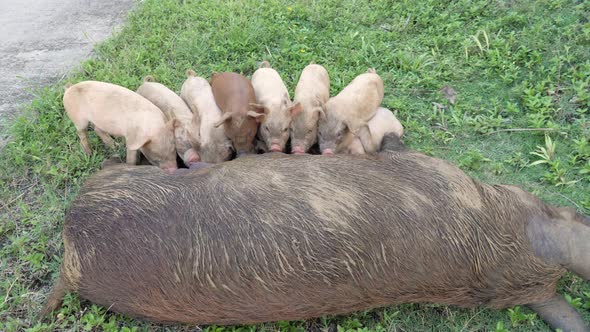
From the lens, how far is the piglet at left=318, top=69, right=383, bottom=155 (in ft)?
12.2

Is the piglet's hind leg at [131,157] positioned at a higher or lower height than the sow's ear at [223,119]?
lower

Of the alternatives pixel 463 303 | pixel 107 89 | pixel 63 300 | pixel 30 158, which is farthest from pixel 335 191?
pixel 30 158

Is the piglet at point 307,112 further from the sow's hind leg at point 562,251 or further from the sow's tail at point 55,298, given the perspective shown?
the sow's tail at point 55,298

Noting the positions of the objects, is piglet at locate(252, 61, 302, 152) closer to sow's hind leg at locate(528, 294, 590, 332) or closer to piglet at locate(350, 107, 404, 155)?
piglet at locate(350, 107, 404, 155)

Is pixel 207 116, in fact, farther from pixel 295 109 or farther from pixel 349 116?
pixel 349 116

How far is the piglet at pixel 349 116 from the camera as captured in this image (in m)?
3.73

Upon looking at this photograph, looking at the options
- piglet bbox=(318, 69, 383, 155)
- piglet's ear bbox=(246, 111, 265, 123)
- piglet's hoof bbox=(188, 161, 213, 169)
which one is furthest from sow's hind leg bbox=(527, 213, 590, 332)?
piglet's hoof bbox=(188, 161, 213, 169)

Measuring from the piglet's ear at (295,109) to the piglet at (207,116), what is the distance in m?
0.50

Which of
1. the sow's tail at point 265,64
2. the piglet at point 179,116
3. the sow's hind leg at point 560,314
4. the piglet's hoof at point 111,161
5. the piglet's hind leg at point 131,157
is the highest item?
the sow's tail at point 265,64

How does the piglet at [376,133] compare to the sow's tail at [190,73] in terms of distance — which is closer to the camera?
the piglet at [376,133]

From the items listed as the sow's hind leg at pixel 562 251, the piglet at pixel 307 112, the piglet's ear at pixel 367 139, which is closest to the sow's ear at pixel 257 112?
the piglet at pixel 307 112

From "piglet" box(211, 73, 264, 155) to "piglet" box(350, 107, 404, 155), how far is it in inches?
26.8

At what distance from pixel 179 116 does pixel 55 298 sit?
5.15 ft

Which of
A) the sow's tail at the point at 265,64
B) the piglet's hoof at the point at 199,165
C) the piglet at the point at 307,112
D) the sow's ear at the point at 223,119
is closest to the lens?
the piglet's hoof at the point at 199,165
